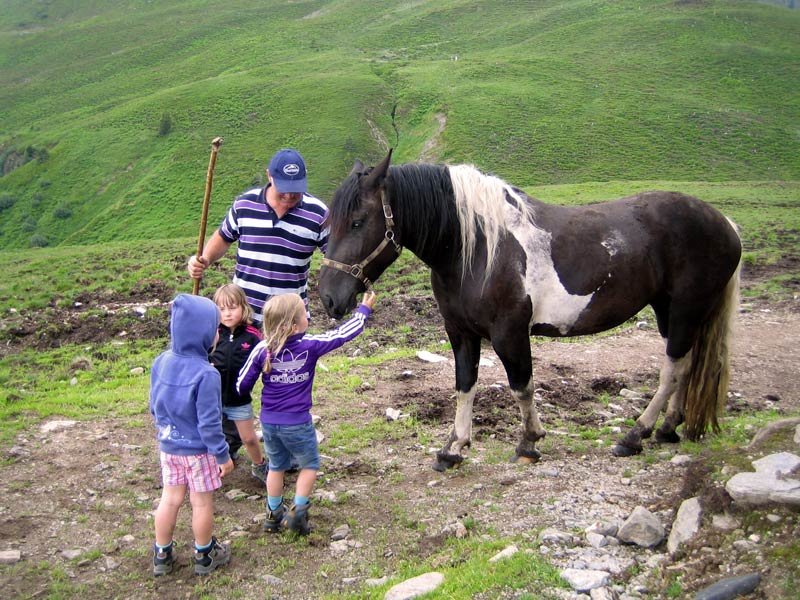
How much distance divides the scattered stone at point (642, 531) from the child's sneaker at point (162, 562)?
3014 mm

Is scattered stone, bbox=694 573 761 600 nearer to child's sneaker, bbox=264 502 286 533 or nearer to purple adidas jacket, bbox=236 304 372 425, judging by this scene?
purple adidas jacket, bbox=236 304 372 425

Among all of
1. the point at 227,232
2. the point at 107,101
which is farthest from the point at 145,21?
the point at 227,232

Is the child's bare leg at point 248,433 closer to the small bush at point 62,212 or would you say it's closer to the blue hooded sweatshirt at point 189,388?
the blue hooded sweatshirt at point 189,388

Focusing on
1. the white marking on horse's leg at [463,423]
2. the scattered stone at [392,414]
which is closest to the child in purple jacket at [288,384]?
the white marking on horse's leg at [463,423]

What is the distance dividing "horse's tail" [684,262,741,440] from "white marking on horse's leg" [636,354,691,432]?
0.12m

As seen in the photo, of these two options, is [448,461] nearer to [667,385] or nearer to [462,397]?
[462,397]

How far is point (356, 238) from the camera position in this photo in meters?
5.14

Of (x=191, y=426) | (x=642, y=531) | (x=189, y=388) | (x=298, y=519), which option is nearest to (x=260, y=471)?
(x=298, y=519)

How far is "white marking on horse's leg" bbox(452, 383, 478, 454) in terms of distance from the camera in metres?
5.95

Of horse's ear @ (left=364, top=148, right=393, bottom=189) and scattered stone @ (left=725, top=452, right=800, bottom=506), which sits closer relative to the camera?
scattered stone @ (left=725, top=452, right=800, bottom=506)

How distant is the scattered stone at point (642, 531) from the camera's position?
4.09m

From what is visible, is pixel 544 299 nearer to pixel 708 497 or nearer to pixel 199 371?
pixel 708 497

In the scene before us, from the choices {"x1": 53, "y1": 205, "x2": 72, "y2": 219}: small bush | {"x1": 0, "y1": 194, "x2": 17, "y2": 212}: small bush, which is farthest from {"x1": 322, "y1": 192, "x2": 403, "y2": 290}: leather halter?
{"x1": 0, "y1": 194, "x2": 17, "y2": 212}: small bush

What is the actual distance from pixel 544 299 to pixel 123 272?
15.2 m
